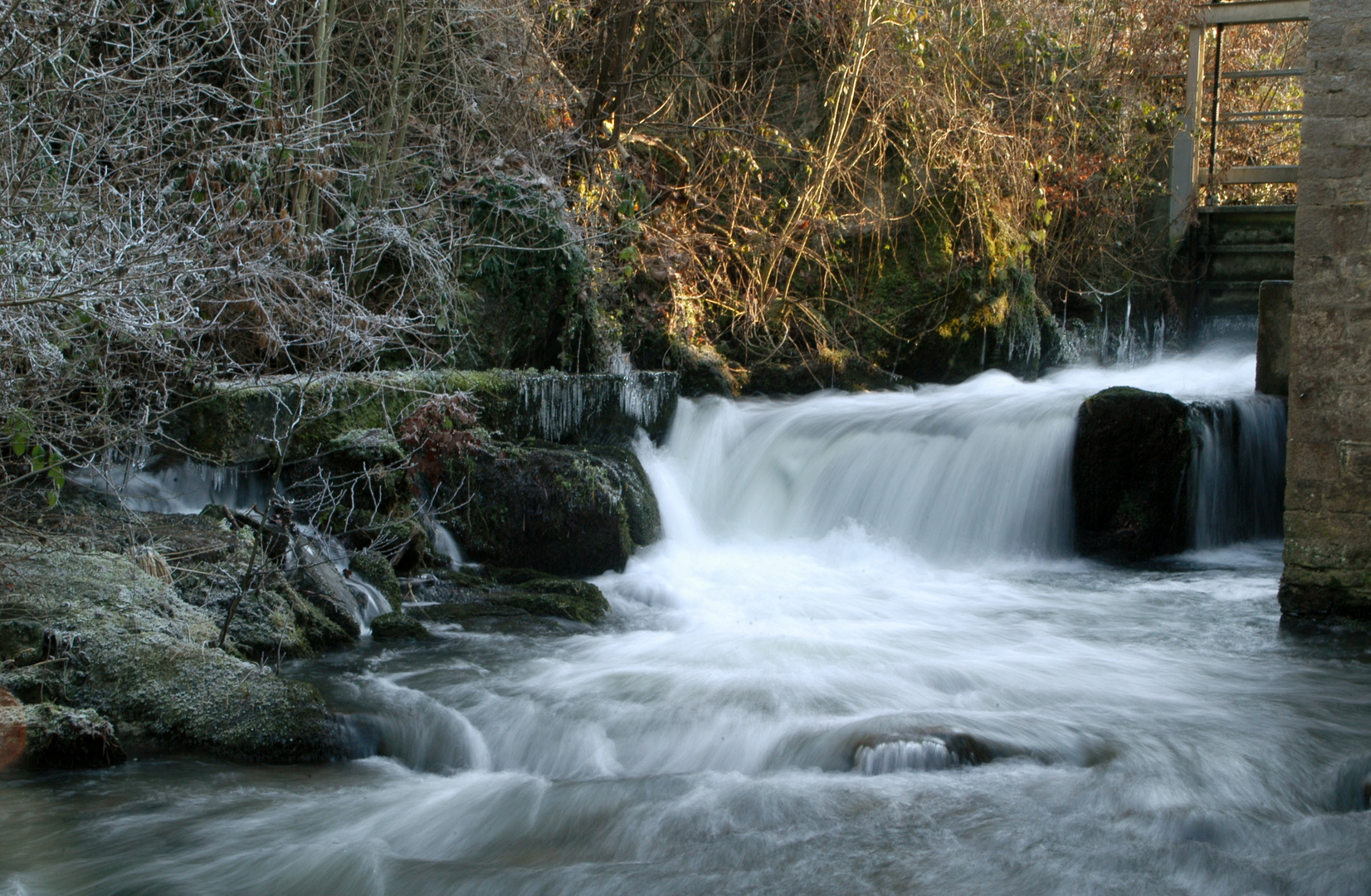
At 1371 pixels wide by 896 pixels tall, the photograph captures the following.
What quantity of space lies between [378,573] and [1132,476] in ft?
17.6

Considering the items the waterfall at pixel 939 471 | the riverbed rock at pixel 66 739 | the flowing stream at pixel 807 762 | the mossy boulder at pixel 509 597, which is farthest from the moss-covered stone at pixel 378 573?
the waterfall at pixel 939 471

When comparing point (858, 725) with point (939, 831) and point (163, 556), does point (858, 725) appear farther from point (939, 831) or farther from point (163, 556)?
point (163, 556)

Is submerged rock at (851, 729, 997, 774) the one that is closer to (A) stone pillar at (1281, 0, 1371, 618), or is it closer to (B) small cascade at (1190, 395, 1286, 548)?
(A) stone pillar at (1281, 0, 1371, 618)

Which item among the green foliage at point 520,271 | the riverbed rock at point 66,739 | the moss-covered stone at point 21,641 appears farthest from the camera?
the green foliage at point 520,271

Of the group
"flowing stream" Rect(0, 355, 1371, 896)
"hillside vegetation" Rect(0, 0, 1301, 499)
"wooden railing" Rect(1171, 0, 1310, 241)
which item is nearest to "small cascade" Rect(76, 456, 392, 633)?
"hillside vegetation" Rect(0, 0, 1301, 499)

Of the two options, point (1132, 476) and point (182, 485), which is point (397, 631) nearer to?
point (182, 485)

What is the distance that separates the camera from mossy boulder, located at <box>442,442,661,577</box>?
22.7ft

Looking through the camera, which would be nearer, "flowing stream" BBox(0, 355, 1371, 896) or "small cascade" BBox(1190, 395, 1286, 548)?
"flowing stream" BBox(0, 355, 1371, 896)

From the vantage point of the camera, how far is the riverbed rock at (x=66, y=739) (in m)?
3.80

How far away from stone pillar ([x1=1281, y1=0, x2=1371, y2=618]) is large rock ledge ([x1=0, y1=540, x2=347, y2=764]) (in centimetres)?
474

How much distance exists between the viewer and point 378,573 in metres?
6.02

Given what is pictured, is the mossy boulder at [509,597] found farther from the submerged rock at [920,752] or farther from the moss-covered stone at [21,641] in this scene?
the submerged rock at [920,752]

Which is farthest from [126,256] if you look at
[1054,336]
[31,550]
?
[1054,336]

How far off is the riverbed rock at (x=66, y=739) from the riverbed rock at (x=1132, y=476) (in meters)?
6.51
